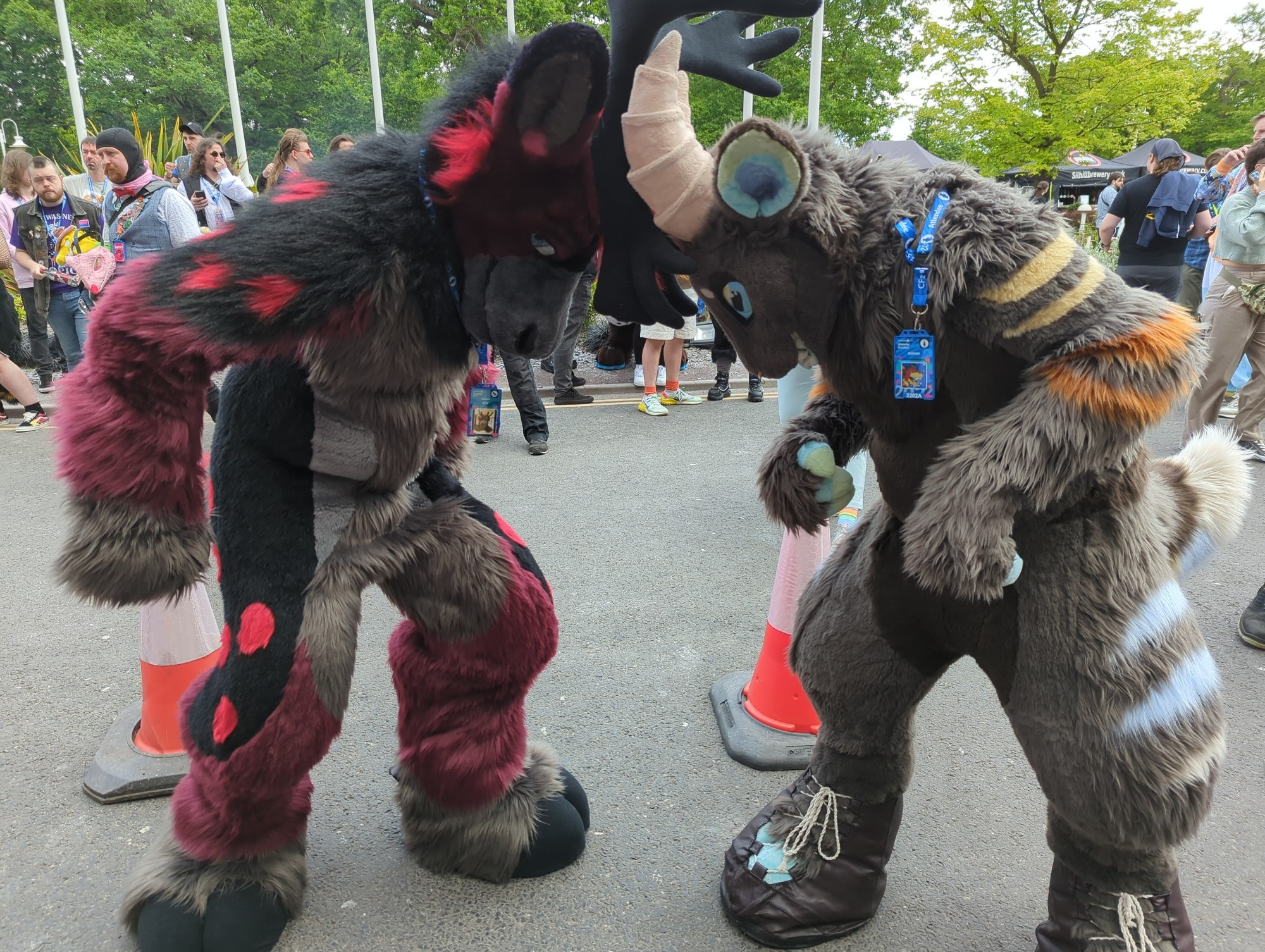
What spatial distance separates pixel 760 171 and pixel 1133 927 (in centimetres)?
157

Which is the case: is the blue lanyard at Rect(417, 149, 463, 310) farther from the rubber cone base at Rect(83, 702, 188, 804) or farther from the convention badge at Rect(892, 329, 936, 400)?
the rubber cone base at Rect(83, 702, 188, 804)

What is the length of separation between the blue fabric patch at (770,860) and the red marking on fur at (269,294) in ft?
5.25

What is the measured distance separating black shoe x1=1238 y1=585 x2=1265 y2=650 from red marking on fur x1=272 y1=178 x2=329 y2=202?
3700 mm

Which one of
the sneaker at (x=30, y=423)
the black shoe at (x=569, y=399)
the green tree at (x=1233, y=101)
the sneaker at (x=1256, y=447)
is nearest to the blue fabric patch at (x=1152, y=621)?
the sneaker at (x=1256, y=447)

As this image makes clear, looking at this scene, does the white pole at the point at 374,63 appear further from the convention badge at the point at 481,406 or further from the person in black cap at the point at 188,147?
the convention badge at the point at 481,406

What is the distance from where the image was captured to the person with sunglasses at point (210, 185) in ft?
19.7

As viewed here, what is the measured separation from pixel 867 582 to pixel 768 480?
0.31 meters

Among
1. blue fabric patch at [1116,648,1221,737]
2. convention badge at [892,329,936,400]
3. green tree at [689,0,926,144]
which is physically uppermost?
green tree at [689,0,926,144]

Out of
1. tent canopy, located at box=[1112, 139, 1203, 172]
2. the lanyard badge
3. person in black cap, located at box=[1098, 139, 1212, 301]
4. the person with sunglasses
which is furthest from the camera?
tent canopy, located at box=[1112, 139, 1203, 172]

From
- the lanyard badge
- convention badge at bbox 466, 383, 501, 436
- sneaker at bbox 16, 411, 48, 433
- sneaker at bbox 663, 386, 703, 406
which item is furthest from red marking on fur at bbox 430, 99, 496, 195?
sneaker at bbox 16, 411, 48, 433

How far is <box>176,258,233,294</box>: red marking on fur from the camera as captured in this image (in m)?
1.50

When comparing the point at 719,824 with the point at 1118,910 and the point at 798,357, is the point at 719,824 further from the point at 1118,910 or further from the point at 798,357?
the point at 798,357

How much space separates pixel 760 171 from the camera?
1.43 metres

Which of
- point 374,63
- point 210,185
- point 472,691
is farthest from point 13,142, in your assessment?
point 472,691
